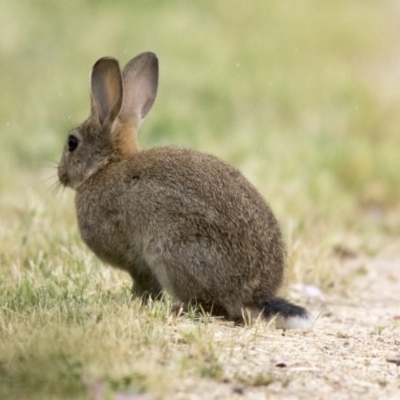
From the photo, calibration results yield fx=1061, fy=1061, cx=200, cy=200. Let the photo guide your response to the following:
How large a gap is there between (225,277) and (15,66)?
8.26 meters

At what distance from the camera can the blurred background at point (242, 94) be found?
30.0 ft

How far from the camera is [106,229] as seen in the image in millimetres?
5527

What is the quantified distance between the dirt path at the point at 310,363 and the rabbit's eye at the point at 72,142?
1.54m

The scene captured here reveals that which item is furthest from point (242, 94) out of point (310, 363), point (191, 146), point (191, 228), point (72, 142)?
point (310, 363)

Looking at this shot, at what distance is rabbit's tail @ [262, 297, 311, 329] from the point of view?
5.29 m

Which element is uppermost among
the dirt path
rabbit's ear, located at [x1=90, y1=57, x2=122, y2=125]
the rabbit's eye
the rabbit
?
rabbit's ear, located at [x1=90, y1=57, x2=122, y2=125]

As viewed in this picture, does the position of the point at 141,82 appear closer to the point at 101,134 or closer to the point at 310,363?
the point at 101,134

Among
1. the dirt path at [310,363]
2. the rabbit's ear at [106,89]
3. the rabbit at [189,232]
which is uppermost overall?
the rabbit's ear at [106,89]

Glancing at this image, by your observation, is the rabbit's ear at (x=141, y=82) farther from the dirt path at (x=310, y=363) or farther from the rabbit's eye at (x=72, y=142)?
the dirt path at (x=310, y=363)

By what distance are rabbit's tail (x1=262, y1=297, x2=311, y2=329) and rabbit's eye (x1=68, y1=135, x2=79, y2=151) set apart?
4.91ft

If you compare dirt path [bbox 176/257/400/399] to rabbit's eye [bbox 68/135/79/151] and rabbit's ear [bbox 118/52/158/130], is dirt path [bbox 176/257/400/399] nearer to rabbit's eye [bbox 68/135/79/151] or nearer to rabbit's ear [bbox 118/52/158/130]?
rabbit's eye [bbox 68/135/79/151]

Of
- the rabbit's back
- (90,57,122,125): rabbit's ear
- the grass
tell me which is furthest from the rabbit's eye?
the grass

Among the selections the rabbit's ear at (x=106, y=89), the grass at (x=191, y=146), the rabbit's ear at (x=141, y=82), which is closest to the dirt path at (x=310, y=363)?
the grass at (x=191, y=146)

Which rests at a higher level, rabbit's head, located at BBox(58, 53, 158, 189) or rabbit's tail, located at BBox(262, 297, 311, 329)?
rabbit's head, located at BBox(58, 53, 158, 189)
